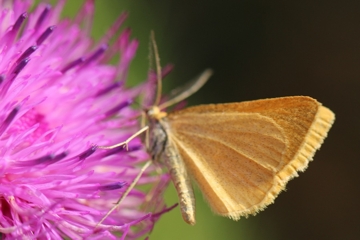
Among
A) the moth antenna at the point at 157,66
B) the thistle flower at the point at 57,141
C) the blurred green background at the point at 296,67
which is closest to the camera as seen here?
the thistle flower at the point at 57,141

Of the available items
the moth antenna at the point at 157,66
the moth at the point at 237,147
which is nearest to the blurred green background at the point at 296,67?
the moth antenna at the point at 157,66

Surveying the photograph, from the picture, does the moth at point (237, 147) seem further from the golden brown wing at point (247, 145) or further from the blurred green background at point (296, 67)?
the blurred green background at point (296, 67)

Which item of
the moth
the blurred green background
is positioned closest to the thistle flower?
the moth

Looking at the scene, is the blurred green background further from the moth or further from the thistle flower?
the moth

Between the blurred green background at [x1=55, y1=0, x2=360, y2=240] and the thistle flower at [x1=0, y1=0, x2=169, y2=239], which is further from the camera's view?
the blurred green background at [x1=55, y1=0, x2=360, y2=240]

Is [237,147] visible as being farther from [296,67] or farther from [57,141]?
[296,67]
